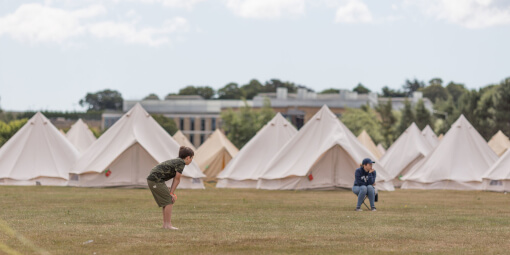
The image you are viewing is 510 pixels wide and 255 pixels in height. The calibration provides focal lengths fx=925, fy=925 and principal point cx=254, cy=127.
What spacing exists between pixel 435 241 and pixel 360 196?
814 centimetres

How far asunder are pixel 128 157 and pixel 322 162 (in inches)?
311

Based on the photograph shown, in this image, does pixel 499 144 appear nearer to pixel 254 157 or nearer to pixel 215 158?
pixel 215 158

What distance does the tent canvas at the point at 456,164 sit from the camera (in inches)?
1607

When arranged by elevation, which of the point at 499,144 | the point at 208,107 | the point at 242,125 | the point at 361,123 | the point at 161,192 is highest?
the point at 208,107

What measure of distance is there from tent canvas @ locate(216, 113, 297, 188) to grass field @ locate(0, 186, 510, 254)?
17.0 meters

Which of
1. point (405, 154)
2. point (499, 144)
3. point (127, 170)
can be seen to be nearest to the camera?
point (127, 170)

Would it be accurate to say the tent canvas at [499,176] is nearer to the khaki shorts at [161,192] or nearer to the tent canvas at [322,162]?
the tent canvas at [322,162]

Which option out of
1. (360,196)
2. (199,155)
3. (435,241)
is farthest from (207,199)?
(199,155)

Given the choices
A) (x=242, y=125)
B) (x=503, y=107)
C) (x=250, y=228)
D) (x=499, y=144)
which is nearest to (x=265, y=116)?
(x=242, y=125)

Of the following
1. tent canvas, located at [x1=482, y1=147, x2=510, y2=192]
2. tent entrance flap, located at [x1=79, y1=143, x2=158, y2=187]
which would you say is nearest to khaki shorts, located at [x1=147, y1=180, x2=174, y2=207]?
tent entrance flap, located at [x1=79, y1=143, x2=158, y2=187]

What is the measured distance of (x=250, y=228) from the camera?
53.3ft

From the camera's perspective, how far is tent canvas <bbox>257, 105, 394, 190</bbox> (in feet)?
121

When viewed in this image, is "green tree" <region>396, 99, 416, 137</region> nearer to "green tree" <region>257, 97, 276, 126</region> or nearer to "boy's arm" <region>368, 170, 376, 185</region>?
"green tree" <region>257, 97, 276, 126</region>

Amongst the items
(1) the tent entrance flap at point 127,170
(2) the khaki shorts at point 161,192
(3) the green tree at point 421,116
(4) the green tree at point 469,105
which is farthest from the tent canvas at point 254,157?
(3) the green tree at point 421,116
